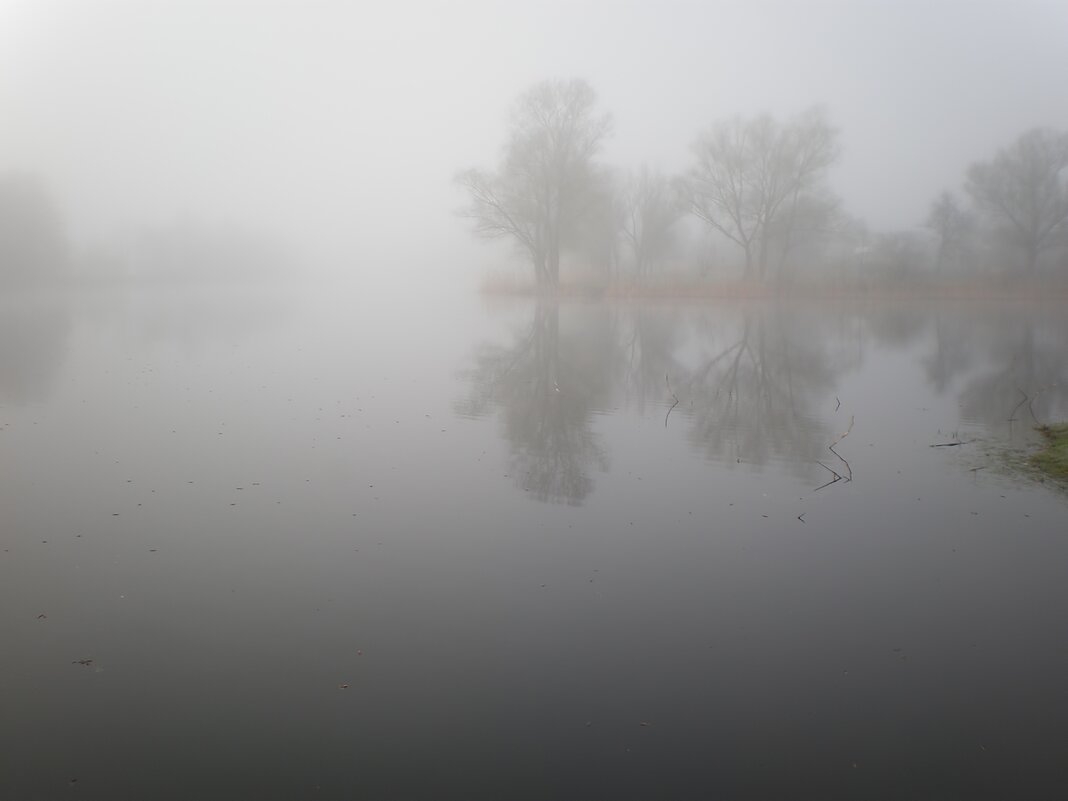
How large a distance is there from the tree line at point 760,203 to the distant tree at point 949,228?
5cm

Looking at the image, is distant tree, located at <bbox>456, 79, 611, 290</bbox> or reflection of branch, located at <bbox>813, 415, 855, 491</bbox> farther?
distant tree, located at <bbox>456, 79, 611, 290</bbox>

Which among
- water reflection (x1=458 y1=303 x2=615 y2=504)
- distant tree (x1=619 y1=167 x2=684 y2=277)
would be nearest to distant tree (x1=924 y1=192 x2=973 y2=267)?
distant tree (x1=619 y1=167 x2=684 y2=277)

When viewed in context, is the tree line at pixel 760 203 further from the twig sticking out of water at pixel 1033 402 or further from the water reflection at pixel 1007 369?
the twig sticking out of water at pixel 1033 402

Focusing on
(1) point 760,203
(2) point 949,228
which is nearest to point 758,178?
(1) point 760,203

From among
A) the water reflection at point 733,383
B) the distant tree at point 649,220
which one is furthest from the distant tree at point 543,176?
the water reflection at point 733,383

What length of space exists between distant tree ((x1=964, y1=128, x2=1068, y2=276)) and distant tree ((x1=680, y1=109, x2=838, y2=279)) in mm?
7947

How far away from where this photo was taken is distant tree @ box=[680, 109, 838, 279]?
41.7 m

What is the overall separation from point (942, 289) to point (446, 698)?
41529 millimetres

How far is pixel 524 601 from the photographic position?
441cm

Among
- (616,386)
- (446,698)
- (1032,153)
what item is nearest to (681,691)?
(446,698)

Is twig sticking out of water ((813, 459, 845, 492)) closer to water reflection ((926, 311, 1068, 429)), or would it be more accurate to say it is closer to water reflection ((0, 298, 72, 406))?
water reflection ((926, 311, 1068, 429))

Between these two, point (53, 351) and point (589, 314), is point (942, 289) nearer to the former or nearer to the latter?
point (589, 314)

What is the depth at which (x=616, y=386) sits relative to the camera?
12.4m

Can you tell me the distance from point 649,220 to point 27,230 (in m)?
32.9
